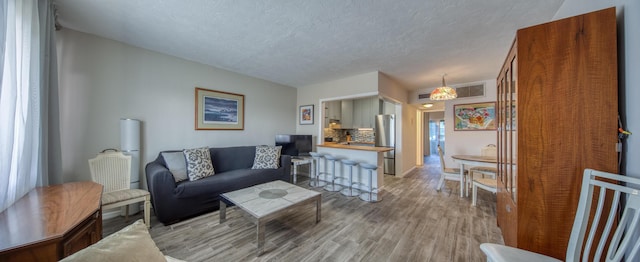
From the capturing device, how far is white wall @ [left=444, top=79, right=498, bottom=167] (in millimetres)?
4371

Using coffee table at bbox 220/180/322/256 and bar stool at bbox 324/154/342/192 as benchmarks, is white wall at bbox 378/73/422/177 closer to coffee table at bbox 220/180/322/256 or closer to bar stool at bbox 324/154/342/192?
bar stool at bbox 324/154/342/192

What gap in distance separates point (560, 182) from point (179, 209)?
11.7 feet

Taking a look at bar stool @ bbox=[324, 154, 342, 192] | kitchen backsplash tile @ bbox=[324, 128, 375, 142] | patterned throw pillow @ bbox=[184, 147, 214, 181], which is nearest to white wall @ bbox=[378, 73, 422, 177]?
kitchen backsplash tile @ bbox=[324, 128, 375, 142]

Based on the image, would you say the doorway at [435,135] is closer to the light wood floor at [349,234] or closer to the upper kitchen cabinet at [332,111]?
the upper kitchen cabinet at [332,111]

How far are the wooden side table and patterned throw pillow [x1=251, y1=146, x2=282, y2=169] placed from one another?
2.12 metres

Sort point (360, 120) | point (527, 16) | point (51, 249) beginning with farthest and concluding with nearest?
point (360, 120)
point (527, 16)
point (51, 249)

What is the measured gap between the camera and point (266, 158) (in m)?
3.59

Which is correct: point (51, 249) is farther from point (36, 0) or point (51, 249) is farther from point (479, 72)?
point (479, 72)

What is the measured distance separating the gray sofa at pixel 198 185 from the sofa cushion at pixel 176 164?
0.09 meters

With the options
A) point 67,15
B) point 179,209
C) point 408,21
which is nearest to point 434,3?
point 408,21

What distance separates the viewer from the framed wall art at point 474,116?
4371mm

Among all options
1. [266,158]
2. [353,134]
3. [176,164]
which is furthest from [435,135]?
[176,164]

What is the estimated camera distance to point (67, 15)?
2.05 meters

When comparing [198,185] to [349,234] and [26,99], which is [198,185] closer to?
[26,99]
